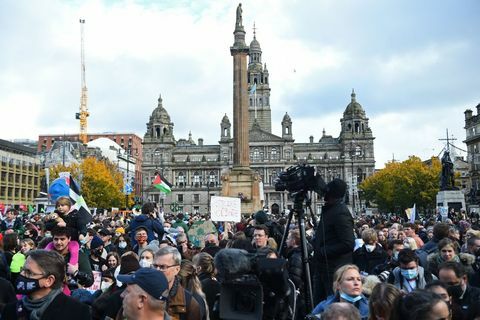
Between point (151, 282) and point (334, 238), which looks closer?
point (151, 282)

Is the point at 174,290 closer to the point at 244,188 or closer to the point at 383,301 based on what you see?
the point at 383,301

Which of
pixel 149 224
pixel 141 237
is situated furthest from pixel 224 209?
pixel 141 237

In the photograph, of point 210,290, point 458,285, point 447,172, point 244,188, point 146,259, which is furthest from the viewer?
point 447,172

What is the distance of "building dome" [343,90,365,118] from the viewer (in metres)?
116

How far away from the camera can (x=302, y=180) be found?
6.13m

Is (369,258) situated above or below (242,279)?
below

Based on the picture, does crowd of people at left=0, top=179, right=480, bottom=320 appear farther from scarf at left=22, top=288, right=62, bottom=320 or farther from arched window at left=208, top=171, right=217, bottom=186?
arched window at left=208, top=171, right=217, bottom=186

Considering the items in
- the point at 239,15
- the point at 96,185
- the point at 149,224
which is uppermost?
the point at 239,15

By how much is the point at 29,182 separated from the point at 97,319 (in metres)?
81.4

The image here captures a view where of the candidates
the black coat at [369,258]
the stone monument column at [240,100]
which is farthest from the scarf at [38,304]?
the stone monument column at [240,100]

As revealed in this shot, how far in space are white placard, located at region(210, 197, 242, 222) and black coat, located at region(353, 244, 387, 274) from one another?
5909 millimetres

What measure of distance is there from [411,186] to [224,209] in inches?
2622

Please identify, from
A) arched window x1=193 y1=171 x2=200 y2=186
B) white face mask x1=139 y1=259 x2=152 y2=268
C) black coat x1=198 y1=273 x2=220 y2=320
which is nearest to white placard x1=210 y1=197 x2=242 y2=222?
white face mask x1=139 y1=259 x2=152 y2=268

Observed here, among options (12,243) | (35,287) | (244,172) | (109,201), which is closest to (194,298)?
(35,287)
